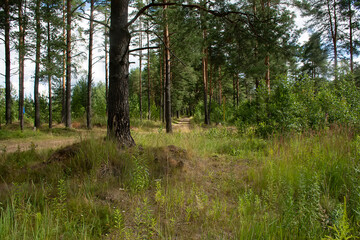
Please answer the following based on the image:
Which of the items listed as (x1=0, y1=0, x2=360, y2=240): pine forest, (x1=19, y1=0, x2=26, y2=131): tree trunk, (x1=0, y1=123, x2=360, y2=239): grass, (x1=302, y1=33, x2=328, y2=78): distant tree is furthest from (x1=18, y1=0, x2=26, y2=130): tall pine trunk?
(x1=302, y1=33, x2=328, y2=78): distant tree

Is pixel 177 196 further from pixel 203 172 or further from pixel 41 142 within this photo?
pixel 41 142

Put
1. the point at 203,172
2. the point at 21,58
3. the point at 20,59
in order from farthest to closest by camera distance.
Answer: the point at 20,59 < the point at 21,58 < the point at 203,172

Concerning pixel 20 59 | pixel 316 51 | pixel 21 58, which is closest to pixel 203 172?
pixel 21 58

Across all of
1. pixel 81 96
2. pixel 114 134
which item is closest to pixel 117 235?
pixel 114 134

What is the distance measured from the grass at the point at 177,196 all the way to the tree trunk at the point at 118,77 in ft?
1.84

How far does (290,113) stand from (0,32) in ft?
60.2

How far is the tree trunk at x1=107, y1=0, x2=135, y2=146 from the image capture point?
4.39m

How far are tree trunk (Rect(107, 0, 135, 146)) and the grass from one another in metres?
0.56

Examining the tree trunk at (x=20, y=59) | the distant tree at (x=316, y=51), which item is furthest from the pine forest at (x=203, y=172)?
the distant tree at (x=316, y=51)

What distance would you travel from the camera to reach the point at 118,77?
4434 mm

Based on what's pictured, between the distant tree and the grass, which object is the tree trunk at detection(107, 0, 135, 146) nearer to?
the grass

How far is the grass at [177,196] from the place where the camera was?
5.92ft

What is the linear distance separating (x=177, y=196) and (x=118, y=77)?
3.04m

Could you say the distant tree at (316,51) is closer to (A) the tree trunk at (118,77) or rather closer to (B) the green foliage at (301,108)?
(B) the green foliage at (301,108)
